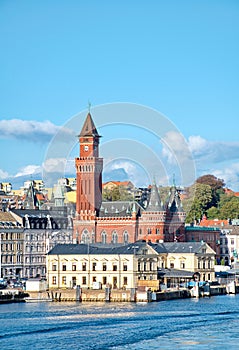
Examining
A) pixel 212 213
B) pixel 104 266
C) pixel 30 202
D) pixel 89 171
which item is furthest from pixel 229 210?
pixel 104 266

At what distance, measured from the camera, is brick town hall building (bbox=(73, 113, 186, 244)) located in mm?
133125

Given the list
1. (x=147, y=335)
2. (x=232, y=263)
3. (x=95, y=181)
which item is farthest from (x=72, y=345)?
(x=232, y=263)

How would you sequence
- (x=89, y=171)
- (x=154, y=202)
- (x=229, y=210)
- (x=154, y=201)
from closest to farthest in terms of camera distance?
(x=154, y=202) < (x=154, y=201) < (x=89, y=171) < (x=229, y=210)

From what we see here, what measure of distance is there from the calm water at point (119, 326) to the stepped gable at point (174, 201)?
42628 millimetres

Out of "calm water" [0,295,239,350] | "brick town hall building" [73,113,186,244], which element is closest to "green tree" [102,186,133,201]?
"brick town hall building" [73,113,186,244]

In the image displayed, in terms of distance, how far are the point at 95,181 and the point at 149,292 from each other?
42.8 m

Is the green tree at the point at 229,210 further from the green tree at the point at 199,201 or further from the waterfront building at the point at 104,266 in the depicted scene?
the waterfront building at the point at 104,266

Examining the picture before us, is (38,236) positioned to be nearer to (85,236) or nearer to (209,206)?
(85,236)

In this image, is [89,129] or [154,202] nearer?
[154,202]

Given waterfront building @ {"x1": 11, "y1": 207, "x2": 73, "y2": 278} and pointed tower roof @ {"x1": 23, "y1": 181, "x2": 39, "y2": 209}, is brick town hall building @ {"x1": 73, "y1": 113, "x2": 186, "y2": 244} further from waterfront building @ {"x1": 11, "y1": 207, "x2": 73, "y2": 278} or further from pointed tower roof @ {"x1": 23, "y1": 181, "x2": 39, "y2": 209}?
pointed tower roof @ {"x1": 23, "y1": 181, "x2": 39, "y2": 209}

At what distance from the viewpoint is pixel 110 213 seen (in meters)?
136

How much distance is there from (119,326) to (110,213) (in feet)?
207

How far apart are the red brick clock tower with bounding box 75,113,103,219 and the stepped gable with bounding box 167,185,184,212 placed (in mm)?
8468

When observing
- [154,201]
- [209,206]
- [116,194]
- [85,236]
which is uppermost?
[209,206]
